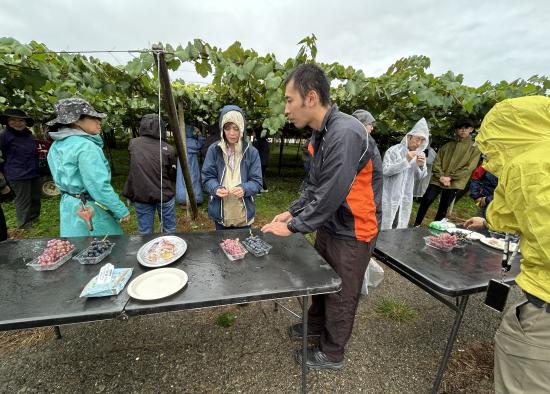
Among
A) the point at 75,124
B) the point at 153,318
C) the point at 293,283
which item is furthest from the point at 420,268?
the point at 75,124

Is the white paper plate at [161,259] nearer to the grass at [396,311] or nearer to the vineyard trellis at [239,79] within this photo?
the vineyard trellis at [239,79]

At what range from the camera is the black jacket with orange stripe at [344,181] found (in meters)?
1.53

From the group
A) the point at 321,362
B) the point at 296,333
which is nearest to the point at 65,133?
the point at 296,333

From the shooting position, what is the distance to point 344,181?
5.03ft

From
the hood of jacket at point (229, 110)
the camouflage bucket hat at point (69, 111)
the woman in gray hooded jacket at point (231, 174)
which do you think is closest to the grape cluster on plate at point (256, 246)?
the woman in gray hooded jacket at point (231, 174)

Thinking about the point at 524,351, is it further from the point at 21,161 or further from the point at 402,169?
the point at 21,161

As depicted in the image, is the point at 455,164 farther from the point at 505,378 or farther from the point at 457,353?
the point at 505,378

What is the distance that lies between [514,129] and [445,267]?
44.8 inches

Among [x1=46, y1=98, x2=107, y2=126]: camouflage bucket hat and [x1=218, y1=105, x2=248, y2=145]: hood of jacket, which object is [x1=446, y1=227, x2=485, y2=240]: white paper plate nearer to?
[x1=218, y1=105, x2=248, y2=145]: hood of jacket

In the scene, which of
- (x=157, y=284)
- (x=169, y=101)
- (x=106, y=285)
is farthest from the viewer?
(x=169, y=101)

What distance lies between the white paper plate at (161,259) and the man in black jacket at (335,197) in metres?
0.67

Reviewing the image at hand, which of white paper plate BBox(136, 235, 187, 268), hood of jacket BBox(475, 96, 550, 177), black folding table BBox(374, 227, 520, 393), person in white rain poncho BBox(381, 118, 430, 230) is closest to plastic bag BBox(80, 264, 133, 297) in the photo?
white paper plate BBox(136, 235, 187, 268)

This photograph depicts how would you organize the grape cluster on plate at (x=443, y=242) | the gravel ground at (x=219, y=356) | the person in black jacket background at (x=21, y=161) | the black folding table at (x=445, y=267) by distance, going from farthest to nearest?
the person in black jacket background at (x=21, y=161) < the grape cluster on plate at (x=443, y=242) < the gravel ground at (x=219, y=356) < the black folding table at (x=445, y=267)

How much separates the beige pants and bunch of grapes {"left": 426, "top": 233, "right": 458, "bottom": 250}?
97cm
